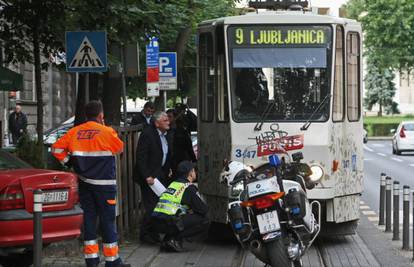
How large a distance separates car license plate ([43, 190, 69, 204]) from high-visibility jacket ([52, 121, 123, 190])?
33 cm

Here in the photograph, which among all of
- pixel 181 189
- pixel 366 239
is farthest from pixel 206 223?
pixel 366 239

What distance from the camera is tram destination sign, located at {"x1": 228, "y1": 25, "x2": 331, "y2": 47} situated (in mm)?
13133

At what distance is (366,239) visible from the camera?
1409 centimetres

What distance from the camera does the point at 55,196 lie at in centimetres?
974

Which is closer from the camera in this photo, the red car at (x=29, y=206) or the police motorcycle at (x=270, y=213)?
the red car at (x=29, y=206)

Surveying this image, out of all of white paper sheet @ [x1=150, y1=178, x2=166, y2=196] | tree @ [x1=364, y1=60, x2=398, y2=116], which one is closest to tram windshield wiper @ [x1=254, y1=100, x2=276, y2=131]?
white paper sheet @ [x1=150, y1=178, x2=166, y2=196]

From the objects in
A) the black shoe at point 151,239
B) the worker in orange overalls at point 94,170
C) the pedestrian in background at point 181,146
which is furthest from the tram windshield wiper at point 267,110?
the worker in orange overalls at point 94,170

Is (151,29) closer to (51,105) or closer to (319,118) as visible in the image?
(319,118)

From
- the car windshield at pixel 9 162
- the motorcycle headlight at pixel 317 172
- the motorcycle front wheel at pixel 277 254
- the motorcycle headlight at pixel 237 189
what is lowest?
the motorcycle front wheel at pixel 277 254

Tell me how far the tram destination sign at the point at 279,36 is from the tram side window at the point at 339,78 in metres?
0.17

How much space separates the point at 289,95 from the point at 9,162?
13.8ft

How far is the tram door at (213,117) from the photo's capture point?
13094 mm

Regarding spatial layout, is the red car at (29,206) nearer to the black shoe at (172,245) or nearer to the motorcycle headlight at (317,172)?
the black shoe at (172,245)

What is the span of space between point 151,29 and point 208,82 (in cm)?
108
